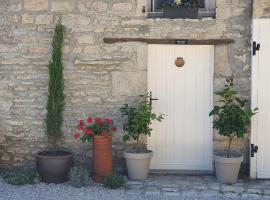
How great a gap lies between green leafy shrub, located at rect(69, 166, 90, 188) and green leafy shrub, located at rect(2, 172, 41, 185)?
480 mm

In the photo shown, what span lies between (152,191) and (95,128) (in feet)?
3.93

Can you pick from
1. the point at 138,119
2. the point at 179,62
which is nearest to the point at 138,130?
the point at 138,119

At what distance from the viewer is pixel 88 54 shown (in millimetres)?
7824

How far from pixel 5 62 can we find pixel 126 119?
1929 mm

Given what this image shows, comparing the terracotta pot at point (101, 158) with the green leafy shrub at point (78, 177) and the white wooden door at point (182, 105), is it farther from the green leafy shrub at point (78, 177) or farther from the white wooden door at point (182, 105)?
the white wooden door at point (182, 105)

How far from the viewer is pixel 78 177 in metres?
7.23

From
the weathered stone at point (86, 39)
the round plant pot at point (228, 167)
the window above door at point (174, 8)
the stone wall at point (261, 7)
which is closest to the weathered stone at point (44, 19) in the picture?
the weathered stone at point (86, 39)

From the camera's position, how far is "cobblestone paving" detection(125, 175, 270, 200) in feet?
22.6

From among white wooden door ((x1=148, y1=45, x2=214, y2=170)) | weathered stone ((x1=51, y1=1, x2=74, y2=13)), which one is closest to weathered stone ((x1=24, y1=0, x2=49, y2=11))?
weathered stone ((x1=51, y1=1, x2=74, y2=13))

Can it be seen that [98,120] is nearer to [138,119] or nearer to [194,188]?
[138,119]

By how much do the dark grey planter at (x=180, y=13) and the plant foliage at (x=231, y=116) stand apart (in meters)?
1.09

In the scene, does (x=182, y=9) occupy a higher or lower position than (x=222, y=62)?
higher

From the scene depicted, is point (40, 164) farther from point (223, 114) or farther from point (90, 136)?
point (223, 114)

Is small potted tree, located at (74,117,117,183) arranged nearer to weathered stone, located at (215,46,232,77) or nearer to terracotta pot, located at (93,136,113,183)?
terracotta pot, located at (93,136,113,183)
